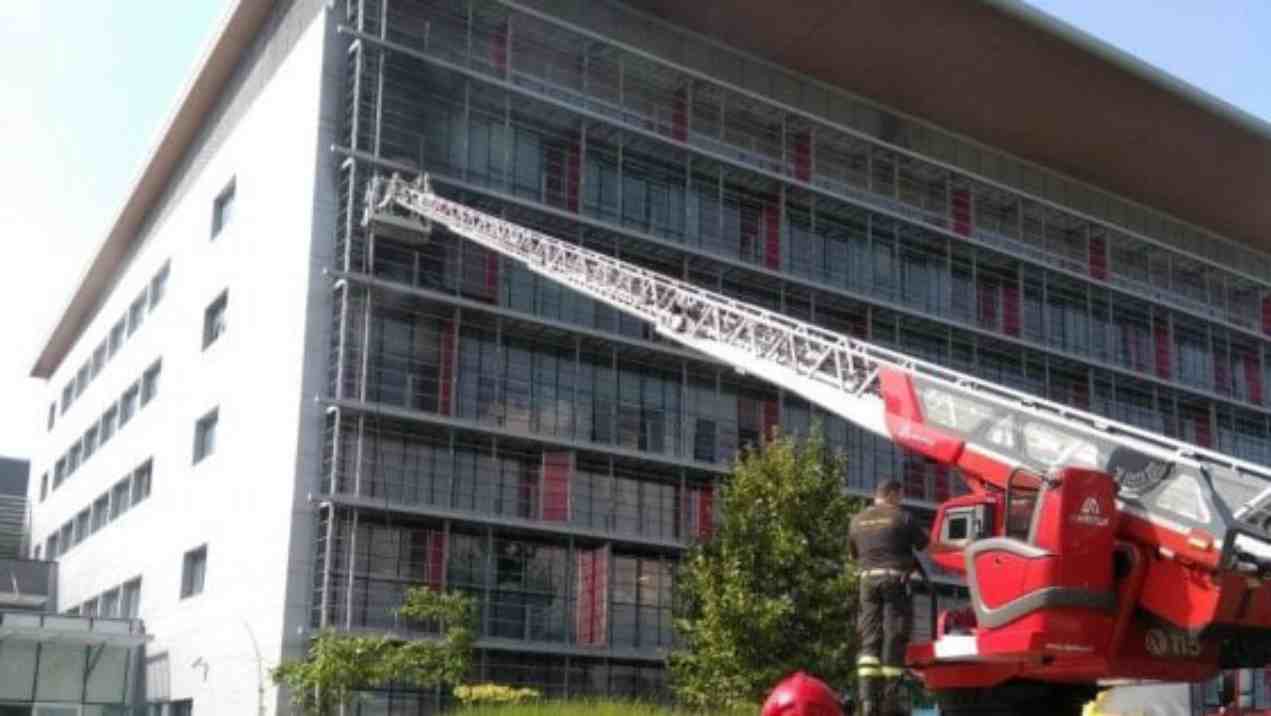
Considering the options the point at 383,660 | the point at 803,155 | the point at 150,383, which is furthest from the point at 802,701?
the point at 150,383

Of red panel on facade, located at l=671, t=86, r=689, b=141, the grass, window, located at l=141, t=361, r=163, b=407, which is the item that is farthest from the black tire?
window, located at l=141, t=361, r=163, b=407

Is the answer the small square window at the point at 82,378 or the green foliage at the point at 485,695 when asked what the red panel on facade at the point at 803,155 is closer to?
the green foliage at the point at 485,695

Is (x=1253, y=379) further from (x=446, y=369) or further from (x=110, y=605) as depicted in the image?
(x=110, y=605)

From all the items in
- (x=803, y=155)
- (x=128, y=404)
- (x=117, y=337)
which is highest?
(x=803, y=155)

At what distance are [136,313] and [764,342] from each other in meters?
34.2

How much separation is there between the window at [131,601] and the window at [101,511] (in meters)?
4.87

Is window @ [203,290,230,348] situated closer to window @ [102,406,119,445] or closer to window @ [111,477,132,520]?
window @ [111,477,132,520]

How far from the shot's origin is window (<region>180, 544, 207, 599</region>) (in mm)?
34803

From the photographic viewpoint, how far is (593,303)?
113ft

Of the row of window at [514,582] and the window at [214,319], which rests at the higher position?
the window at [214,319]

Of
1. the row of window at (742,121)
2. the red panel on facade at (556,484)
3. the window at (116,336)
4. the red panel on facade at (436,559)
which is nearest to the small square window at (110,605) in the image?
the window at (116,336)

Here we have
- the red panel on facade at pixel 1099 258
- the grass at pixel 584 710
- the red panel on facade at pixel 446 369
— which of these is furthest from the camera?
the red panel on facade at pixel 1099 258

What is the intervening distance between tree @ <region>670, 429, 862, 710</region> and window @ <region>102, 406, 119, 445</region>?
1025 inches

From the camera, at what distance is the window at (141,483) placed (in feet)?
136
